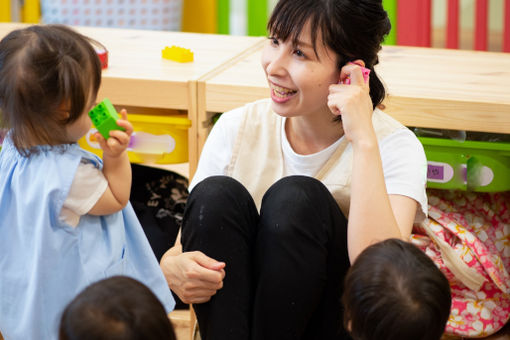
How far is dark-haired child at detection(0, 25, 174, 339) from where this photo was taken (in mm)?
1092

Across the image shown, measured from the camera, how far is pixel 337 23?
1305mm

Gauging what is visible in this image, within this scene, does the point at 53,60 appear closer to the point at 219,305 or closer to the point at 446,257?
the point at 219,305

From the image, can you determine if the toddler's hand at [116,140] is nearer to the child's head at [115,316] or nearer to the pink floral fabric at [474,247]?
the child's head at [115,316]

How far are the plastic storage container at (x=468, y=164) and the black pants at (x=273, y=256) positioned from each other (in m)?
0.38

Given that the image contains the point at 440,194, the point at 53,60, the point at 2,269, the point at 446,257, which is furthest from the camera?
the point at 440,194

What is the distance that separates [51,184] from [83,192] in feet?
0.15

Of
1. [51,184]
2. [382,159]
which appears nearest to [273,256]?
[382,159]

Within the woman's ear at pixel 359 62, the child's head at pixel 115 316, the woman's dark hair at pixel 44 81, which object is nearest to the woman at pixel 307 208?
the woman's ear at pixel 359 62

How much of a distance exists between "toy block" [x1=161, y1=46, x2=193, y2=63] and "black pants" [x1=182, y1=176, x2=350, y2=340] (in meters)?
0.55

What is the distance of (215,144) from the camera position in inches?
58.1

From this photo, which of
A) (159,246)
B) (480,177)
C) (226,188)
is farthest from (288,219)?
(159,246)

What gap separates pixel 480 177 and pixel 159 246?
723 millimetres

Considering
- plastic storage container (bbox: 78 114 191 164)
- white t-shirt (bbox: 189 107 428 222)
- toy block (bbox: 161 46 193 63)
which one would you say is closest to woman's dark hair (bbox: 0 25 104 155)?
Result: white t-shirt (bbox: 189 107 428 222)

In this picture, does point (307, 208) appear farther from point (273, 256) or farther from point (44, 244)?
point (44, 244)
